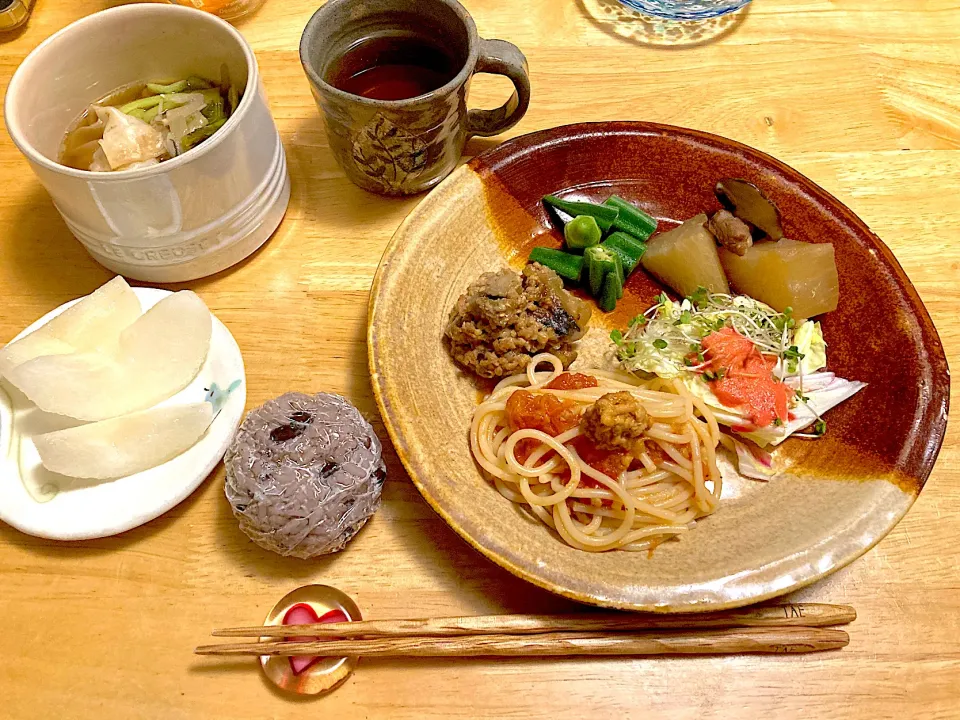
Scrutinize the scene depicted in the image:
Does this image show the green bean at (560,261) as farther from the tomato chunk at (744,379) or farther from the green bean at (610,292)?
the tomato chunk at (744,379)

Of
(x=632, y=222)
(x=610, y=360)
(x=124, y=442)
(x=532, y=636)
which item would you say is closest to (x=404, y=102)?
(x=632, y=222)

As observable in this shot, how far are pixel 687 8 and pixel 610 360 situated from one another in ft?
4.73

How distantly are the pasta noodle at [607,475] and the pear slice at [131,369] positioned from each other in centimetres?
70

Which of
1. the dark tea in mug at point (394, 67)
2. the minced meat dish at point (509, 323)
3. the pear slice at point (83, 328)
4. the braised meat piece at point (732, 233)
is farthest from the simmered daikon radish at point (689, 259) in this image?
the pear slice at point (83, 328)

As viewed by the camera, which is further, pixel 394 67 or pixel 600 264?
pixel 394 67

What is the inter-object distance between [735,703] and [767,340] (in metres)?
0.87

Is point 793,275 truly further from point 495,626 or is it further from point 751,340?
point 495,626

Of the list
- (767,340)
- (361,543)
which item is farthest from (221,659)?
(767,340)

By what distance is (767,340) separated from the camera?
5.80 feet

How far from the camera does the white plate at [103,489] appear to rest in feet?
4.74

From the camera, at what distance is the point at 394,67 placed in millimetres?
1945

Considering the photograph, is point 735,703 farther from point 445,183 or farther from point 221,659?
point 445,183

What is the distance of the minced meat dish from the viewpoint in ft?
5.43

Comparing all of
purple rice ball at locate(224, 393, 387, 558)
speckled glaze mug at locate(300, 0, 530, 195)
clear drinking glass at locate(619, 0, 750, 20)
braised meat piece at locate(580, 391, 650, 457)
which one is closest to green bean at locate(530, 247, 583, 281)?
speckled glaze mug at locate(300, 0, 530, 195)
